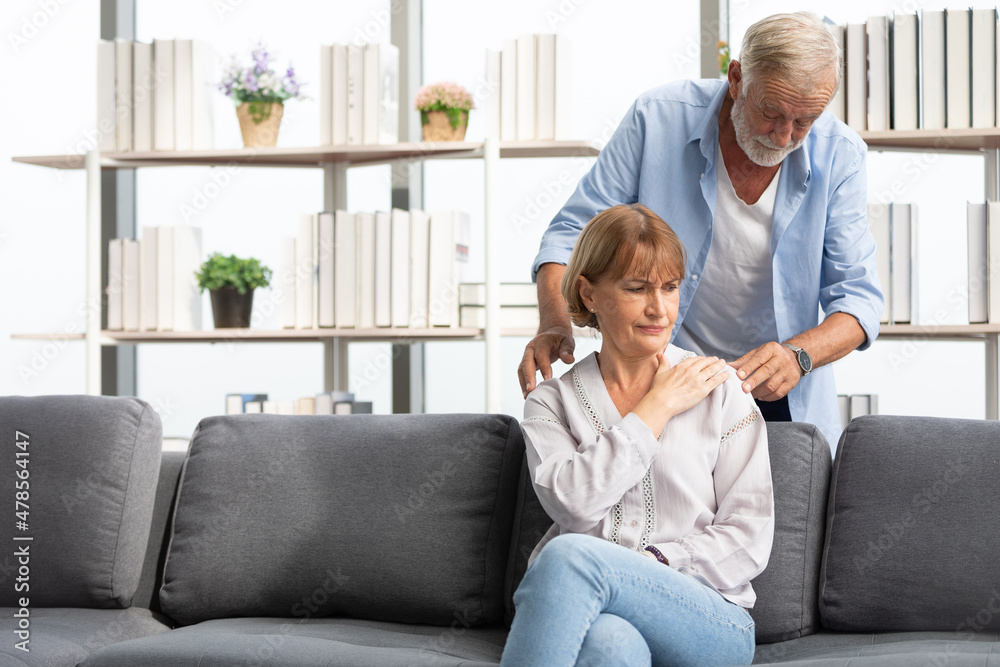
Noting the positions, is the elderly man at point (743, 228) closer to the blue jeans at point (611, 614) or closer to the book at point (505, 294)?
the blue jeans at point (611, 614)

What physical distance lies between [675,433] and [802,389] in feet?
1.53

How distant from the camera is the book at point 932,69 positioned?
2627 mm

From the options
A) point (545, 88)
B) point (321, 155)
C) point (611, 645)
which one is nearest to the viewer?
point (611, 645)

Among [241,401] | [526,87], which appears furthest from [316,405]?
[526,87]

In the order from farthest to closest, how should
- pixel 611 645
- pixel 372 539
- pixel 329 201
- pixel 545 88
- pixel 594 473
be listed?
1. pixel 329 201
2. pixel 545 88
3. pixel 372 539
4. pixel 594 473
5. pixel 611 645

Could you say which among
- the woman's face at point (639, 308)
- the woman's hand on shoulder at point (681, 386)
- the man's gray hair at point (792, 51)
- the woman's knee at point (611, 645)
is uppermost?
the man's gray hair at point (792, 51)

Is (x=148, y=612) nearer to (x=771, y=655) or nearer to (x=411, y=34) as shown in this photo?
(x=771, y=655)

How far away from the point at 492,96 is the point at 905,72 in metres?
1.19

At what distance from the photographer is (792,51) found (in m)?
1.64

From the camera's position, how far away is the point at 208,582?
6.14ft

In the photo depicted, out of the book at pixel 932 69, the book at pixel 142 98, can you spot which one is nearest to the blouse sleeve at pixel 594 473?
the book at pixel 932 69

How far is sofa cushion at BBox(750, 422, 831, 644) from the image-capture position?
167cm

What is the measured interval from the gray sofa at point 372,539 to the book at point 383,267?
101 centimetres

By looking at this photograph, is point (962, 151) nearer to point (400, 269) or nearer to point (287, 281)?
point (400, 269)
